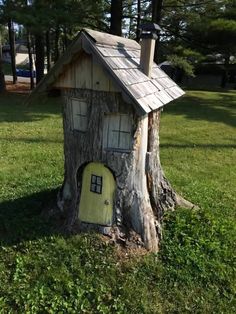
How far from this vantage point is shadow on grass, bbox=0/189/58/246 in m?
4.19

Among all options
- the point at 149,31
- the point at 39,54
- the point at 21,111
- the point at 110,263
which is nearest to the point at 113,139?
the point at 149,31

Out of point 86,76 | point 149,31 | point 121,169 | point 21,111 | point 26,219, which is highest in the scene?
point 149,31

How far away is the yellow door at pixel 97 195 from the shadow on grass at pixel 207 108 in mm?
9080

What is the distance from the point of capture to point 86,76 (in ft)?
12.1

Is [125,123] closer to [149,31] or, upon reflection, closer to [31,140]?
Result: [149,31]

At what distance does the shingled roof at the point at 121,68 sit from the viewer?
11.1 ft

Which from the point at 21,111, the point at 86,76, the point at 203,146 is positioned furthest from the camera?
the point at 21,111

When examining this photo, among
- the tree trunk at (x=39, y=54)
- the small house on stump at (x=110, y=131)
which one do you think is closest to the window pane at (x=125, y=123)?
the small house on stump at (x=110, y=131)

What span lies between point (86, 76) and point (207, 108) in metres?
12.4

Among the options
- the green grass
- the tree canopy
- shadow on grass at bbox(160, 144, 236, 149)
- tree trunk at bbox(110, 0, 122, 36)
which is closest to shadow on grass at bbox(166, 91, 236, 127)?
the tree canopy

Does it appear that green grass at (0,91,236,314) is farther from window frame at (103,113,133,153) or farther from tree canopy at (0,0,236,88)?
tree canopy at (0,0,236,88)

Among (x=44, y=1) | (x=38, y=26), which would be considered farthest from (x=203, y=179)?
(x=44, y=1)

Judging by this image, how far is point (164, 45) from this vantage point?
17250 millimetres

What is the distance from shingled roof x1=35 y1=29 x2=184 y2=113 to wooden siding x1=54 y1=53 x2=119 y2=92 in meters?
0.09
